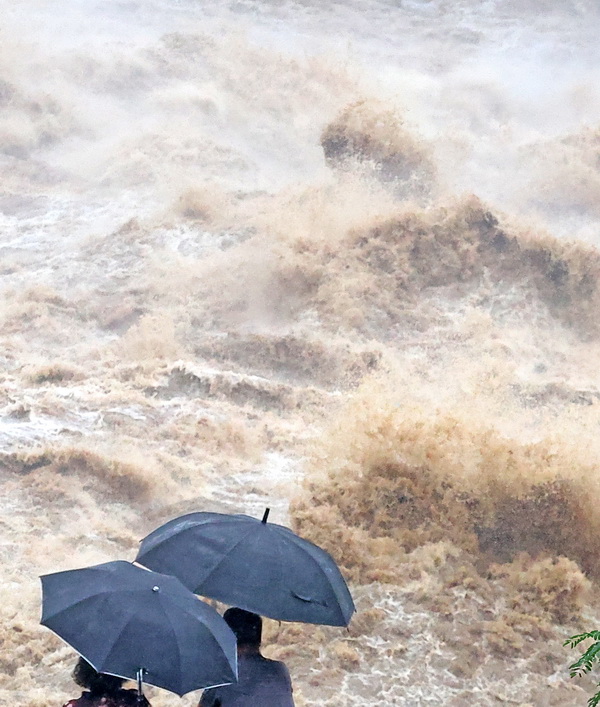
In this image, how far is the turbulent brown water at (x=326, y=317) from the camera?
5.30 m

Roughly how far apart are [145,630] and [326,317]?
25.4 ft

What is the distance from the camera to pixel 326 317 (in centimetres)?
993

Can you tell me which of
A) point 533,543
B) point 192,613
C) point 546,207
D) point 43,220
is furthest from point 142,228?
point 192,613

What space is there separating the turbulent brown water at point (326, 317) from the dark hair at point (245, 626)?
183 centimetres

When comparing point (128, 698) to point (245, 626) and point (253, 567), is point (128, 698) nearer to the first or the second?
point (245, 626)

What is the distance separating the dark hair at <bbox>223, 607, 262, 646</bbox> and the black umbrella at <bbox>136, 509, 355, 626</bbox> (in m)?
0.04

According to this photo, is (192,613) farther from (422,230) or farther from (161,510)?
(422,230)

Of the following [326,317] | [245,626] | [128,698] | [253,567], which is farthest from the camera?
[326,317]

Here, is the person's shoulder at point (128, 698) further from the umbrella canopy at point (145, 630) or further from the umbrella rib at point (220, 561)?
the umbrella rib at point (220, 561)

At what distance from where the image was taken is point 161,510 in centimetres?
628

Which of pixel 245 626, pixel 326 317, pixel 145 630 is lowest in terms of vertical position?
pixel 326 317

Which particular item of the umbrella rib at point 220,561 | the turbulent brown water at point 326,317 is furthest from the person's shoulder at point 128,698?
the turbulent brown water at point 326,317

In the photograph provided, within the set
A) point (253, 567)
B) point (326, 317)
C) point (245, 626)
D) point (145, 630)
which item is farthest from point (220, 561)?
point (326, 317)

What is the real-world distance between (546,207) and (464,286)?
4236 mm
